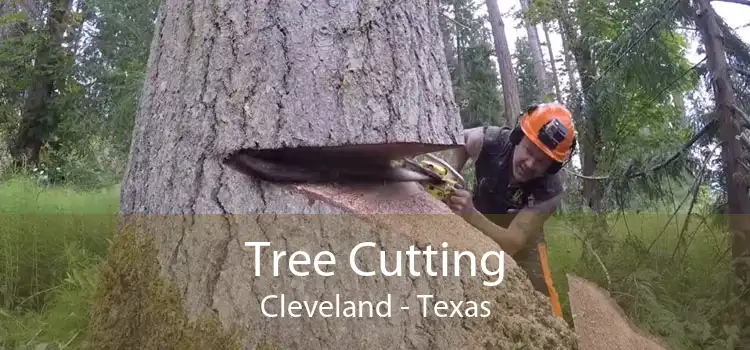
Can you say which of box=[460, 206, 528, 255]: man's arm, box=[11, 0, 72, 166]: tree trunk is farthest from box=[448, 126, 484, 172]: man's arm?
box=[11, 0, 72, 166]: tree trunk

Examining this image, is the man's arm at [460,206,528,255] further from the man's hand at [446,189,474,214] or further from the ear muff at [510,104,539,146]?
the ear muff at [510,104,539,146]

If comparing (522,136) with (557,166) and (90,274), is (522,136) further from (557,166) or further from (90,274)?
(90,274)

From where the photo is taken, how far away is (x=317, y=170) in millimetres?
1591

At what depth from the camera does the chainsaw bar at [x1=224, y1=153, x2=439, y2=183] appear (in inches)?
61.1

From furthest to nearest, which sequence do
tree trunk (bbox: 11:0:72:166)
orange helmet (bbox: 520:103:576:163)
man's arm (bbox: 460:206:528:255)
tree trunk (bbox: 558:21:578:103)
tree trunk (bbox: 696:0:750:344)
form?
tree trunk (bbox: 11:0:72:166) < tree trunk (bbox: 558:21:578:103) < tree trunk (bbox: 696:0:750:344) < orange helmet (bbox: 520:103:576:163) < man's arm (bbox: 460:206:528:255)

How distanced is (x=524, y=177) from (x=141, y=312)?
186 cm

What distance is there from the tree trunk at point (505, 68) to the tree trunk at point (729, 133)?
595cm

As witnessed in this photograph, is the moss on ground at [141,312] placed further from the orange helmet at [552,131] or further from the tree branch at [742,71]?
the tree branch at [742,71]

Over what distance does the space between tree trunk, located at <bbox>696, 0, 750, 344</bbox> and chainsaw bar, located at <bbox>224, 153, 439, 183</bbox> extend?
285 cm

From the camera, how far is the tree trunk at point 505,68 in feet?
33.2

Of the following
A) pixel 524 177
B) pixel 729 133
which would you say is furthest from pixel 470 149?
pixel 729 133

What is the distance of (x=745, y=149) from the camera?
12.4ft

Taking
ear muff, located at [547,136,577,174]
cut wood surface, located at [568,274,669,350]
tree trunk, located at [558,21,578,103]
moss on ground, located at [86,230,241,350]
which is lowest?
cut wood surface, located at [568,274,669,350]

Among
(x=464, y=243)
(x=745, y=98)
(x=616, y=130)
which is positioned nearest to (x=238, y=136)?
(x=464, y=243)
